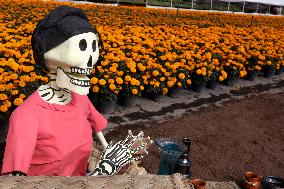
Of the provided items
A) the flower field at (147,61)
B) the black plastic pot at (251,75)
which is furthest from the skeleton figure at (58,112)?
the black plastic pot at (251,75)

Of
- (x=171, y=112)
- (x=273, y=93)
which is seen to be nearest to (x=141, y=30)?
(x=171, y=112)

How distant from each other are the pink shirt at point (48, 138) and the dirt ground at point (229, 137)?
6.97ft

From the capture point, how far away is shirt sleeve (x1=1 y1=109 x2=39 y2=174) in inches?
76.8

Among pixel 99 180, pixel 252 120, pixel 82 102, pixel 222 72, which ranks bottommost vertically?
pixel 252 120

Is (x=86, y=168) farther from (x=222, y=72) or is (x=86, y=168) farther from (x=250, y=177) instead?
(x=222, y=72)

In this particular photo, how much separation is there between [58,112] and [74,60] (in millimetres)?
323

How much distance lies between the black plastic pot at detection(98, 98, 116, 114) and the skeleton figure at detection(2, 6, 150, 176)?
11.6ft

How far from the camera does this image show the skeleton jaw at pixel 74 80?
83.4 inches

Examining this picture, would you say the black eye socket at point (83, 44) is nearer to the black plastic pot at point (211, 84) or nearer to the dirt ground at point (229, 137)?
the dirt ground at point (229, 137)

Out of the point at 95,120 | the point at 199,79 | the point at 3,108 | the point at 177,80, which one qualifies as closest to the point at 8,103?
the point at 3,108

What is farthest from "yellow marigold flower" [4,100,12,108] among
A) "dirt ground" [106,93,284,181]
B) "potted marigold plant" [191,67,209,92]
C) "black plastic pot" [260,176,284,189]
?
"potted marigold plant" [191,67,209,92]

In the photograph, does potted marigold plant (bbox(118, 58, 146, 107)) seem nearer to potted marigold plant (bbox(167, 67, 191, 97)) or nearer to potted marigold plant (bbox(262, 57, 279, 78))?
potted marigold plant (bbox(167, 67, 191, 97))

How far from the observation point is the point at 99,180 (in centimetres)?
168

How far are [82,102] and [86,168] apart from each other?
0.46m
